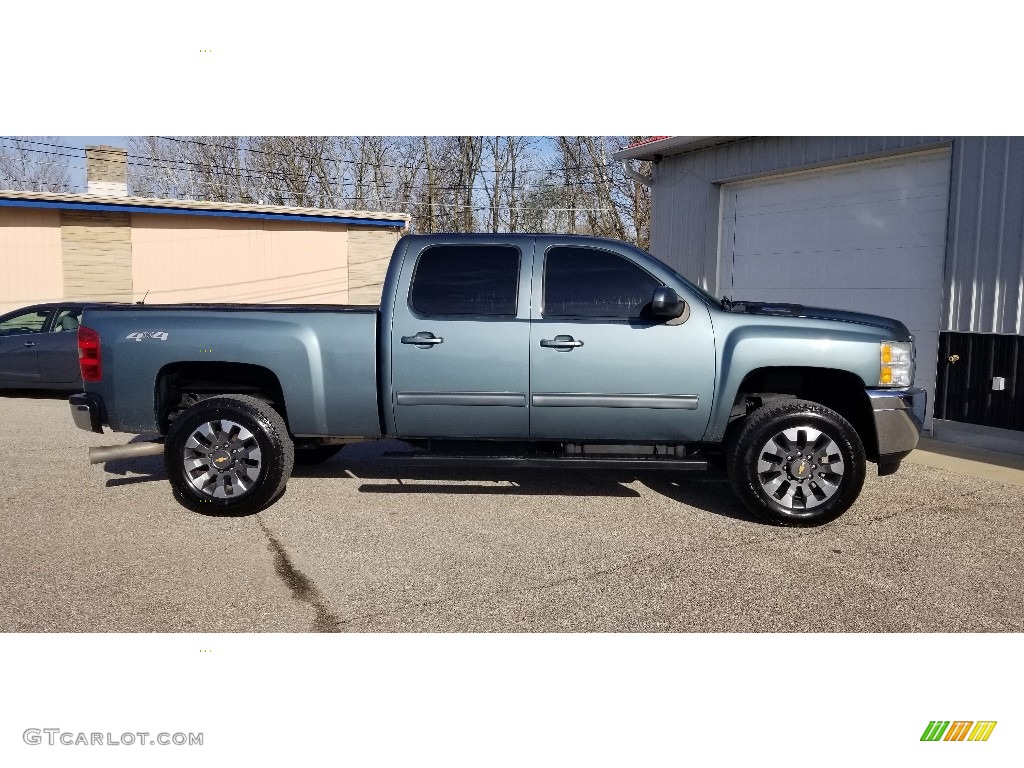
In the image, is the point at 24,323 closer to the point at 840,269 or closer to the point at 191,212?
the point at 191,212

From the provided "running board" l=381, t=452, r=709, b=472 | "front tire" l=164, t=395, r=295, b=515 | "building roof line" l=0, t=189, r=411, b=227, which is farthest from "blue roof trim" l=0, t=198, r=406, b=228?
"running board" l=381, t=452, r=709, b=472

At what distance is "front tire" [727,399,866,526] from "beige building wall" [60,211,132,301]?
17.4 m

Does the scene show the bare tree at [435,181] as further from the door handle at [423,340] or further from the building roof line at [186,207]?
the door handle at [423,340]

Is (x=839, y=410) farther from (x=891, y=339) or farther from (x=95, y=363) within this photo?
(x=95, y=363)

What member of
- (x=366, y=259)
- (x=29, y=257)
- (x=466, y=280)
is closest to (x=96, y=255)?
(x=29, y=257)

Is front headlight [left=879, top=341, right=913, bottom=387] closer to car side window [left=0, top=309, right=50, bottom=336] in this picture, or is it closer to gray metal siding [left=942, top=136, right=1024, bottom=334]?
gray metal siding [left=942, top=136, right=1024, bottom=334]

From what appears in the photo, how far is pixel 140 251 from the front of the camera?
64.9 ft

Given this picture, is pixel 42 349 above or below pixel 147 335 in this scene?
below

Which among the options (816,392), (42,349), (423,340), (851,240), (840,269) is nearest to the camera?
(423,340)

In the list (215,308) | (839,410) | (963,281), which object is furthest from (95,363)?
(963,281)

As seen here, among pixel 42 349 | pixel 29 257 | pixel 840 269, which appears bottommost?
pixel 42 349

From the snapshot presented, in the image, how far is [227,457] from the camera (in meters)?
5.58
